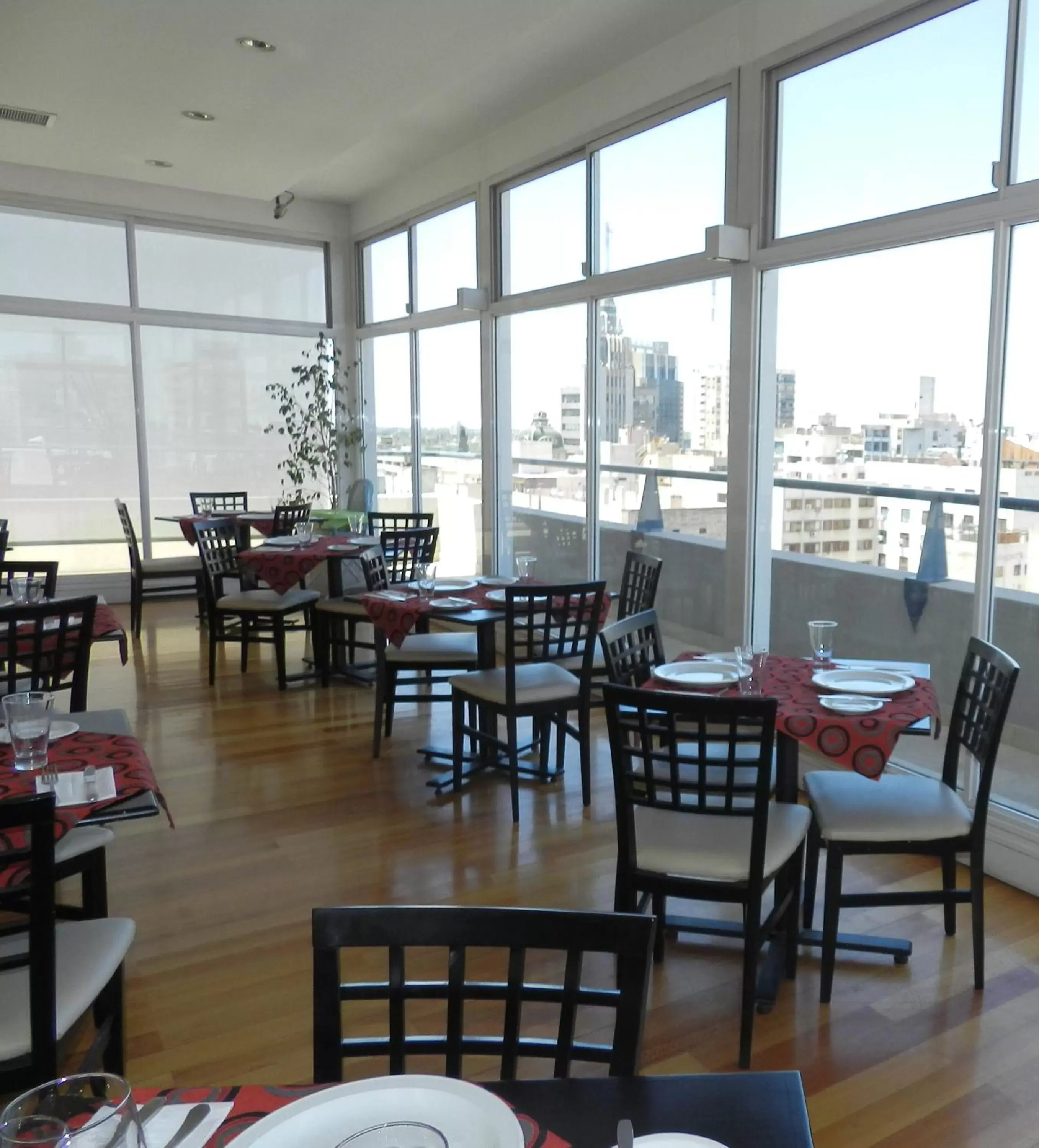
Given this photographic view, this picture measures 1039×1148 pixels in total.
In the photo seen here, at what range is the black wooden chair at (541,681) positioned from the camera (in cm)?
390

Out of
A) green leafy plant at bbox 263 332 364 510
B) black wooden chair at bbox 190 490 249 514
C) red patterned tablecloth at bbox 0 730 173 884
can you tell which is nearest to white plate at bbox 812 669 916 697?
red patterned tablecloth at bbox 0 730 173 884

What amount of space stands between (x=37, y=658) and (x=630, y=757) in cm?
192

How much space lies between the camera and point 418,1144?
871mm

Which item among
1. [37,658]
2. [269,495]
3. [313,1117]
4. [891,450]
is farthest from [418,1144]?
[269,495]

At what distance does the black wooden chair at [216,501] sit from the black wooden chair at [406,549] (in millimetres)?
2770

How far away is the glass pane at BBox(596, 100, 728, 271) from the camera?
4.81 metres

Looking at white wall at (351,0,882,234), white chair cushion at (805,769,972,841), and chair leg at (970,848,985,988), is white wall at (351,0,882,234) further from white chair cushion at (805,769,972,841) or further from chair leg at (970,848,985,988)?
chair leg at (970,848,985,988)

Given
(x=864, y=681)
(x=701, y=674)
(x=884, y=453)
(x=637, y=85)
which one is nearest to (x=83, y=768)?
(x=701, y=674)

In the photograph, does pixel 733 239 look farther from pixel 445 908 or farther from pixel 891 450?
pixel 445 908

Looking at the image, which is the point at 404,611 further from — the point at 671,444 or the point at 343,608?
the point at 671,444

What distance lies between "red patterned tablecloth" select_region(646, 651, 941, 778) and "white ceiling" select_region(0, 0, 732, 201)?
324 cm

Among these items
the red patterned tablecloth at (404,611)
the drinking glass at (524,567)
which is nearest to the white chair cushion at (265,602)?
the red patterned tablecloth at (404,611)

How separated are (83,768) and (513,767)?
6.47ft

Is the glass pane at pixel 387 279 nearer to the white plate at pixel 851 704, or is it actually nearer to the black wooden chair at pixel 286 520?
the black wooden chair at pixel 286 520
